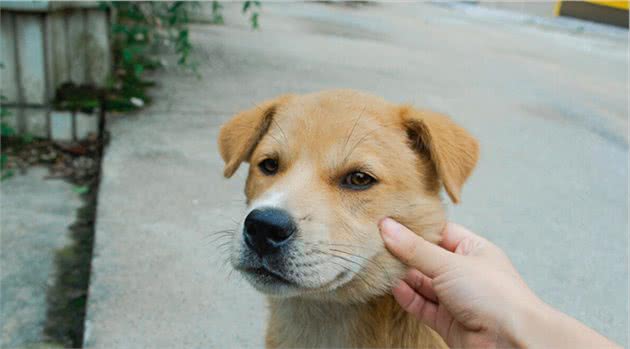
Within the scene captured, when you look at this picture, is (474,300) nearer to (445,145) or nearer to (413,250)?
(413,250)

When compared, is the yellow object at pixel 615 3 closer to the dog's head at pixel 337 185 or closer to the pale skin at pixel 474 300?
the dog's head at pixel 337 185

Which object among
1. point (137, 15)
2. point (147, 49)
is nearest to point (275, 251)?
point (137, 15)

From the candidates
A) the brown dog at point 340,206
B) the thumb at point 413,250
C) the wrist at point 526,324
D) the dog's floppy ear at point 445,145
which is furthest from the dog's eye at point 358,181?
the wrist at point 526,324

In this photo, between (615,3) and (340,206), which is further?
(615,3)

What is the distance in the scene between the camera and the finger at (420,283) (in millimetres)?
2752

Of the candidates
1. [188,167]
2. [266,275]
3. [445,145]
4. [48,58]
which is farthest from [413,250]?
[48,58]

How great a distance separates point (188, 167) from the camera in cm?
577

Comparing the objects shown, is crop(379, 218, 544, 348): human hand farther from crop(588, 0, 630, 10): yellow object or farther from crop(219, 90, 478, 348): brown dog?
crop(588, 0, 630, 10): yellow object

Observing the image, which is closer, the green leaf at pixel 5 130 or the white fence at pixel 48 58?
the green leaf at pixel 5 130

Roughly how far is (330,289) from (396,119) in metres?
0.81

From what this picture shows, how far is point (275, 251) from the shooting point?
242 centimetres

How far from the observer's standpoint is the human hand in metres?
2.46

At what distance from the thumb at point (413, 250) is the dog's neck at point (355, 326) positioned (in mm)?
240

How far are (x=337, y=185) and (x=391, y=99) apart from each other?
544 centimetres
